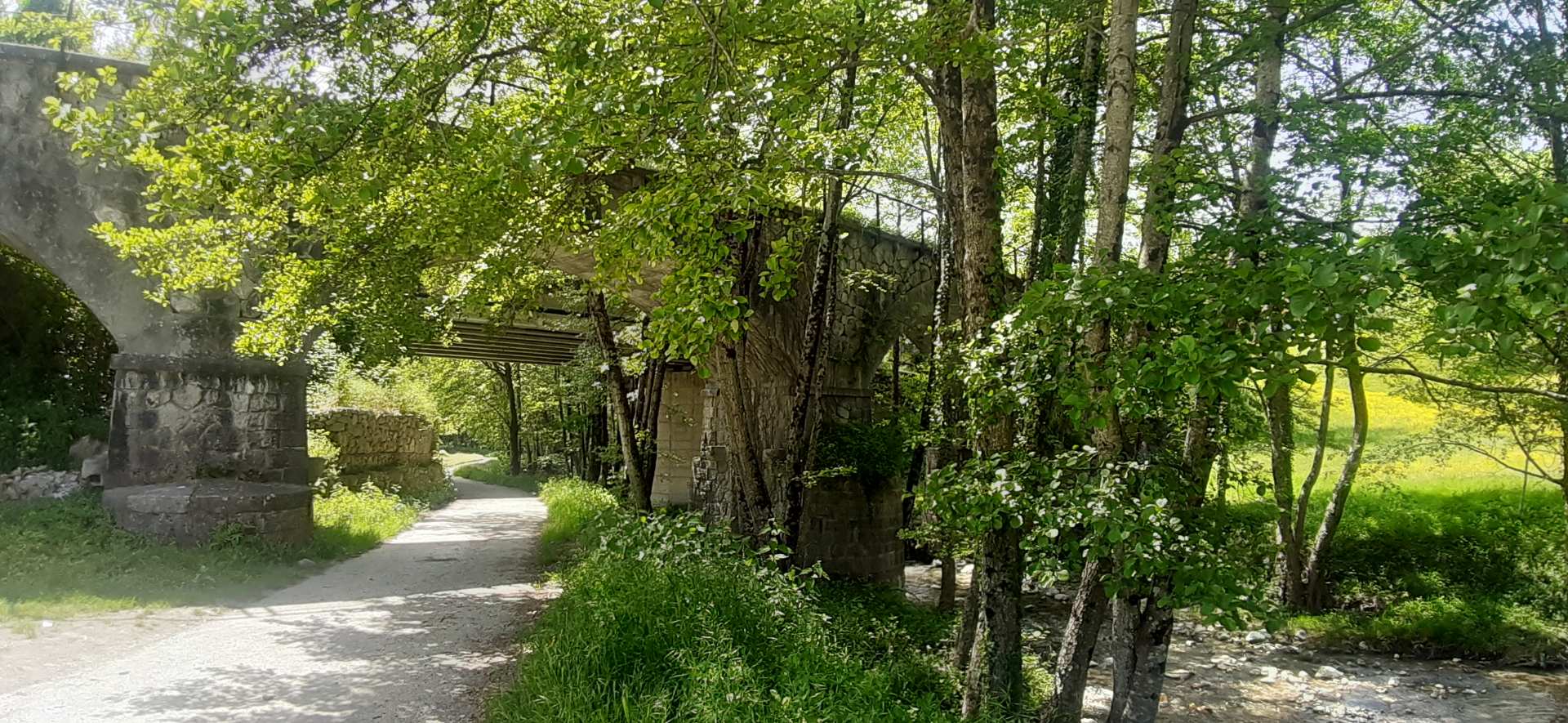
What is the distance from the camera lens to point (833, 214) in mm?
7621

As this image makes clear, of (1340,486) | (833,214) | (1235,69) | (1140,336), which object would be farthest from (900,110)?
(1340,486)

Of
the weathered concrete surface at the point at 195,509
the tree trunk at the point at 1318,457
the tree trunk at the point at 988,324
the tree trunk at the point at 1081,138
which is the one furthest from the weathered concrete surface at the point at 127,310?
the tree trunk at the point at 1318,457

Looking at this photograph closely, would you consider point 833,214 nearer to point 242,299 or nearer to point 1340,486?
point 242,299

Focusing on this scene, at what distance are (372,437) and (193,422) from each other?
924 cm

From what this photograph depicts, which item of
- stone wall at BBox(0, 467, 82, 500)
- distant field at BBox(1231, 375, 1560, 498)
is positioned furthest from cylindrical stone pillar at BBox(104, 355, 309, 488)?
distant field at BBox(1231, 375, 1560, 498)

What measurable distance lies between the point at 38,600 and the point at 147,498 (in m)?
2.06

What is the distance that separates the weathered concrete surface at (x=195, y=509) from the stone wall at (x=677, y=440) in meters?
7.34

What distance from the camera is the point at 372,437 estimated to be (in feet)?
58.0

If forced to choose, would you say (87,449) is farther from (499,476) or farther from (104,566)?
(499,476)

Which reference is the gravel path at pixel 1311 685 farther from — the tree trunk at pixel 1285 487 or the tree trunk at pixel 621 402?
the tree trunk at pixel 621 402

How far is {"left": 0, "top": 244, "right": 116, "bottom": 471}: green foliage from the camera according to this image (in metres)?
10.3

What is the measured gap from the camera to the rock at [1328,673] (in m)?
9.50

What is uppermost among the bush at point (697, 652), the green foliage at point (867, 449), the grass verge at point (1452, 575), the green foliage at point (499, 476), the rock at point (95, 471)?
the green foliage at point (867, 449)

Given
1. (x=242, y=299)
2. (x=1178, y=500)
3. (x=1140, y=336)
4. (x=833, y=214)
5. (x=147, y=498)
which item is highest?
(x=833, y=214)
